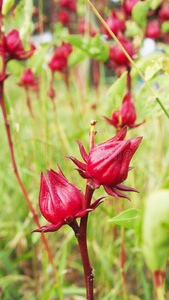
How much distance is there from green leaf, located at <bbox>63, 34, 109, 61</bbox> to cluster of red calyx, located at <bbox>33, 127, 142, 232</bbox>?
0.36 m

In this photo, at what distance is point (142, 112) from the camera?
59 cm

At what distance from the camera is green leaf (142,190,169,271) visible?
6.4 inches

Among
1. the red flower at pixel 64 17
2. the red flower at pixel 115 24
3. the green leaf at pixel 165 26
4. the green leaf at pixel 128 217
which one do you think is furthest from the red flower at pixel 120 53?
the red flower at pixel 64 17

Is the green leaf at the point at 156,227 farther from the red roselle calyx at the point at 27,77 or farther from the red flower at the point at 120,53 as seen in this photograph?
the red roselle calyx at the point at 27,77

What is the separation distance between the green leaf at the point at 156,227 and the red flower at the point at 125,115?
0.38 metres

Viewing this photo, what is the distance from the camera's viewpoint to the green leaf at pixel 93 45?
0.64 meters

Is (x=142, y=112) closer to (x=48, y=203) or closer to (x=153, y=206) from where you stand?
(x=48, y=203)

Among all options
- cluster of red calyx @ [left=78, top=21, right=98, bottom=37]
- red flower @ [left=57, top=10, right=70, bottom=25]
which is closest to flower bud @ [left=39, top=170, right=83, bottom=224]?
cluster of red calyx @ [left=78, top=21, right=98, bottom=37]

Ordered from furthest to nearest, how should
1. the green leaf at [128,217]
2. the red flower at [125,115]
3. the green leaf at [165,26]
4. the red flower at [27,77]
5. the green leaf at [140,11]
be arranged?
1. the red flower at [27,77]
2. the green leaf at [165,26]
3. the green leaf at [140,11]
4. the red flower at [125,115]
5. the green leaf at [128,217]

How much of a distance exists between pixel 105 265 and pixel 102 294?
140 millimetres

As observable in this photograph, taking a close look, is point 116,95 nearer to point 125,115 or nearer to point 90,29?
point 125,115

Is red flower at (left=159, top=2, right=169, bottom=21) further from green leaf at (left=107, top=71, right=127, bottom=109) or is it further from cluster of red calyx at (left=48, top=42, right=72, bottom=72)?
green leaf at (left=107, top=71, right=127, bottom=109)

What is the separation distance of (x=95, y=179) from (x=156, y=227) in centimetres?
16

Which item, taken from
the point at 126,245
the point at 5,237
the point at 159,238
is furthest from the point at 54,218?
the point at 5,237
